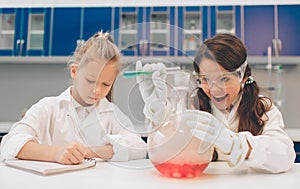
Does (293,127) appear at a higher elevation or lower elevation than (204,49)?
lower

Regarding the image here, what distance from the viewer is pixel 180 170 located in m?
0.58

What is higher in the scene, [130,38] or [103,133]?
[130,38]

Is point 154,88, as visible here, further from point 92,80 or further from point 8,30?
point 8,30

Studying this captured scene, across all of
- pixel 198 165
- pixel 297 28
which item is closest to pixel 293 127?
pixel 297 28

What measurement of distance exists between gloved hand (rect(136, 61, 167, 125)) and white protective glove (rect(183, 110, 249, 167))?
0.07m

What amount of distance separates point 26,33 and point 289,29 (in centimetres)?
202

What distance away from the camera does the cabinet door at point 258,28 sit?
2.28 metres

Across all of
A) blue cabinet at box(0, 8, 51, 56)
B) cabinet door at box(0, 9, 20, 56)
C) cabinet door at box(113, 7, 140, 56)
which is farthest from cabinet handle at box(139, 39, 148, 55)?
cabinet door at box(0, 9, 20, 56)

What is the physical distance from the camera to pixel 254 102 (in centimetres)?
96

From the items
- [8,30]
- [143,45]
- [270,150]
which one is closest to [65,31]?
[8,30]

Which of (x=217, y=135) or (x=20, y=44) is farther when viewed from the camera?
(x=20, y=44)

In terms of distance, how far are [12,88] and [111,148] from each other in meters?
2.11

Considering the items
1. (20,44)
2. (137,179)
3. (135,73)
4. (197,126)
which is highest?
(20,44)

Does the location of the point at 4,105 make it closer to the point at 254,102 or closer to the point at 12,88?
the point at 12,88
